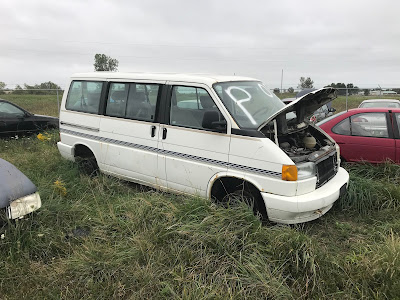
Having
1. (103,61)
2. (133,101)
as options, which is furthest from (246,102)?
(103,61)

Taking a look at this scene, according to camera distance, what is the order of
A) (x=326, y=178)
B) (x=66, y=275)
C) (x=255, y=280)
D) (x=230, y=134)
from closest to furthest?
(x=255, y=280), (x=66, y=275), (x=230, y=134), (x=326, y=178)

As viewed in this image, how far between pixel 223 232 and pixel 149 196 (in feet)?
4.50

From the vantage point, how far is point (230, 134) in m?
3.91

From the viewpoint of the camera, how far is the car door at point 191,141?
4055 millimetres

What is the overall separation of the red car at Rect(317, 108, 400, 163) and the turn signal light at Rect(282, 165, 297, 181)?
2.67 m

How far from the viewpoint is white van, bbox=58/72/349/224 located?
371 centimetres

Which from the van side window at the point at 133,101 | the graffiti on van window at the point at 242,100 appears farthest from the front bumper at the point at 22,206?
the graffiti on van window at the point at 242,100

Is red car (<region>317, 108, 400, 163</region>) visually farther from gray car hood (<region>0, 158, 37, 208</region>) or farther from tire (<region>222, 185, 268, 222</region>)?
gray car hood (<region>0, 158, 37, 208</region>)

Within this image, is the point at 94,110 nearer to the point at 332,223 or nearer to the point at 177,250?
the point at 177,250

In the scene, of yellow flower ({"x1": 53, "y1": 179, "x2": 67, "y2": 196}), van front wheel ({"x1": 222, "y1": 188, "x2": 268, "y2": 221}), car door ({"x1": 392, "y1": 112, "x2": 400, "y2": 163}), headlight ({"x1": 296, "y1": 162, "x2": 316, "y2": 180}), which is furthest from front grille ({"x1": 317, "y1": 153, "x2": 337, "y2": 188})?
yellow flower ({"x1": 53, "y1": 179, "x2": 67, "y2": 196})

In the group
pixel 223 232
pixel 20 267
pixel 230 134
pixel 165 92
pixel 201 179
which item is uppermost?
pixel 165 92

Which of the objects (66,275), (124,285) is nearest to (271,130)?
(124,285)

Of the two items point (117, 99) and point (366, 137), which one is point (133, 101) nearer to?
point (117, 99)

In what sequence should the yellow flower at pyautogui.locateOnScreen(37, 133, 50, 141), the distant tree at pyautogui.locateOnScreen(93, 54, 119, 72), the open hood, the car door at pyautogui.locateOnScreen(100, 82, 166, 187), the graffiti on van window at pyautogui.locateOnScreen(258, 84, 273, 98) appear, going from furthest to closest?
the distant tree at pyautogui.locateOnScreen(93, 54, 119, 72)
the yellow flower at pyautogui.locateOnScreen(37, 133, 50, 141)
the graffiti on van window at pyautogui.locateOnScreen(258, 84, 273, 98)
the car door at pyautogui.locateOnScreen(100, 82, 166, 187)
the open hood
